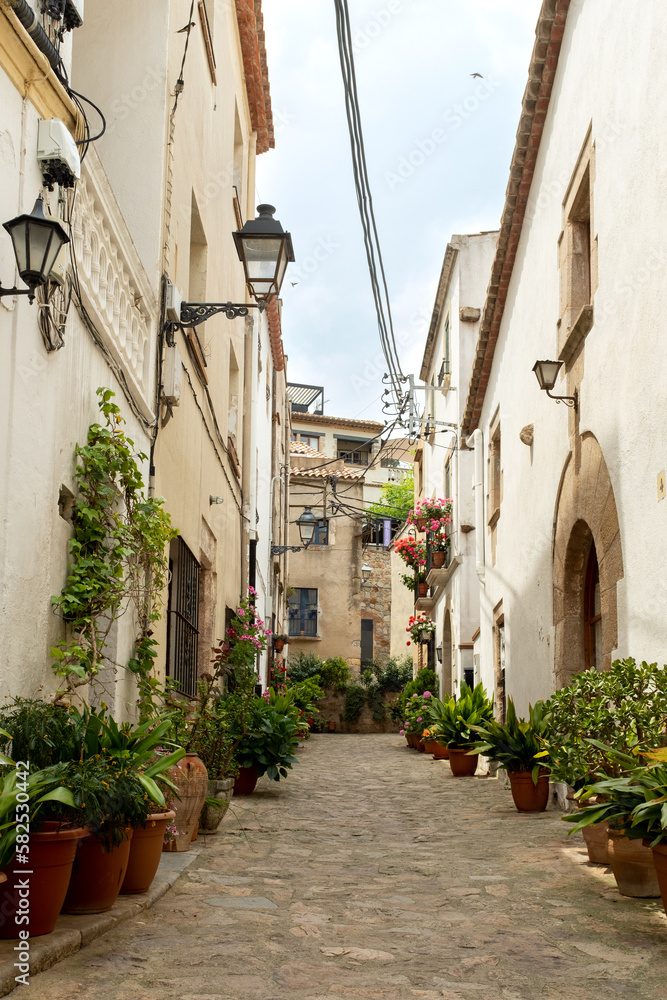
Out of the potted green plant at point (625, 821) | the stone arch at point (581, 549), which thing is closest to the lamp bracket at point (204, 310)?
the stone arch at point (581, 549)

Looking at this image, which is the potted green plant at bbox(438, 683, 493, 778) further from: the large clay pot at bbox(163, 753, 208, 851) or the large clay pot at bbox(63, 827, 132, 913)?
the large clay pot at bbox(63, 827, 132, 913)

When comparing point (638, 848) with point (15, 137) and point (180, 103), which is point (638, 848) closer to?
point (15, 137)

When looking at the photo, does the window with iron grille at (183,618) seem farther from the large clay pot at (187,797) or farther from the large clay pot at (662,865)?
the large clay pot at (662,865)

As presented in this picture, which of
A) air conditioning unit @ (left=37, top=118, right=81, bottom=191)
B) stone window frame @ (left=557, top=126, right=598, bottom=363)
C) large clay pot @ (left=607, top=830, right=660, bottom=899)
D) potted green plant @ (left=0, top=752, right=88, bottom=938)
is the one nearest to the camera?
potted green plant @ (left=0, top=752, right=88, bottom=938)

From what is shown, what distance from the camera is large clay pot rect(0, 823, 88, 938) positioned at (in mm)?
3508

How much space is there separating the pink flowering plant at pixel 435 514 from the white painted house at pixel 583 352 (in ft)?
18.3

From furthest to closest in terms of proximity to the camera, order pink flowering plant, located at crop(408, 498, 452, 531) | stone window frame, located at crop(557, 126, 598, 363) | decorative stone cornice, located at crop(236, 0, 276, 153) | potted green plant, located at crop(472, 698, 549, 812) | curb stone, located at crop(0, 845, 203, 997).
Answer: pink flowering plant, located at crop(408, 498, 452, 531) → decorative stone cornice, located at crop(236, 0, 276, 153) → potted green plant, located at crop(472, 698, 549, 812) → stone window frame, located at crop(557, 126, 598, 363) → curb stone, located at crop(0, 845, 203, 997)

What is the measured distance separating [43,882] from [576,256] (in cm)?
644

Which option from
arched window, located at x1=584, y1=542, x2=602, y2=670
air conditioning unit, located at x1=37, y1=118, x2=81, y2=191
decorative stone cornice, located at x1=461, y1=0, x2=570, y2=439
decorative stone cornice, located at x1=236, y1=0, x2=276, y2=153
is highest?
decorative stone cornice, located at x1=236, y1=0, x2=276, y2=153

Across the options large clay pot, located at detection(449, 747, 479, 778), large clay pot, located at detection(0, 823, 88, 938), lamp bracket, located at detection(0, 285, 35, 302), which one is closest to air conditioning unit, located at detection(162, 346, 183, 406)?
lamp bracket, located at detection(0, 285, 35, 302)

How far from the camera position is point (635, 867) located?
489 cm

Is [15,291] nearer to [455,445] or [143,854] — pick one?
[143,854]

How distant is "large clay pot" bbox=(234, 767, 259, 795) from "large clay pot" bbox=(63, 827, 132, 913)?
5398 mm

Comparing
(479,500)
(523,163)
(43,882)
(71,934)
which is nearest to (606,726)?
(71,934)
